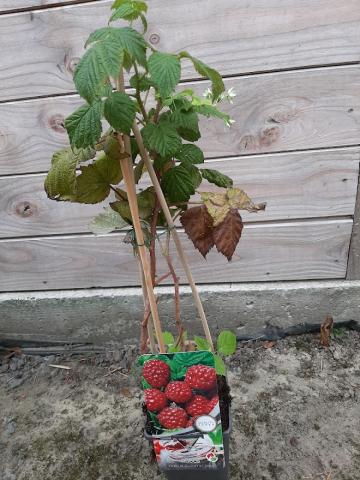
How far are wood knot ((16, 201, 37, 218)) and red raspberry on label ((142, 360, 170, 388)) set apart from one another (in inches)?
35.3

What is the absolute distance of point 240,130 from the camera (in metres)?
1.26

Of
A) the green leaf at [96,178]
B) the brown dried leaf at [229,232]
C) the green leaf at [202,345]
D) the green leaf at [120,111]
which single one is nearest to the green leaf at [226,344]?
the green leaf at [202,345]

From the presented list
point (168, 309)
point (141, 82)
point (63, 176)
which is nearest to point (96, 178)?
point (63, 176)

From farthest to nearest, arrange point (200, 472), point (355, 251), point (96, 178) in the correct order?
point (355, 251) < point (200, 472) < point (96, 178)

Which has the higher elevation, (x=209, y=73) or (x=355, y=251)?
(x=209, y=73)

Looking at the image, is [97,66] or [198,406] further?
[198,406]

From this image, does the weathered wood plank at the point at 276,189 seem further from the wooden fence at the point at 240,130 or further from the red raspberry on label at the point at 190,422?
the red raspberry on label at the point at 190,422

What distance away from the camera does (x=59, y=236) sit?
1491mm

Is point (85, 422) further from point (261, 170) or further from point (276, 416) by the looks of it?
point (261, 170)

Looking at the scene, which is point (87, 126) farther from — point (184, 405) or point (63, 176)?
point (184, 405)

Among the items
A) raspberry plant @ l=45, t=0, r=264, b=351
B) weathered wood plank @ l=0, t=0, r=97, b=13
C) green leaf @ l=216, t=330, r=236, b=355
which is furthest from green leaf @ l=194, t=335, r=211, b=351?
weathered wood plank @ l=0, t=0, r=97, b=13

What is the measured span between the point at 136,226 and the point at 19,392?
1154 mm

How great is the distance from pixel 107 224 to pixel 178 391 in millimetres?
364

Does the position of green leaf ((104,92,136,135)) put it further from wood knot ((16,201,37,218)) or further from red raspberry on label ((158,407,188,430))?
wood knot ((16,201,37,218))
